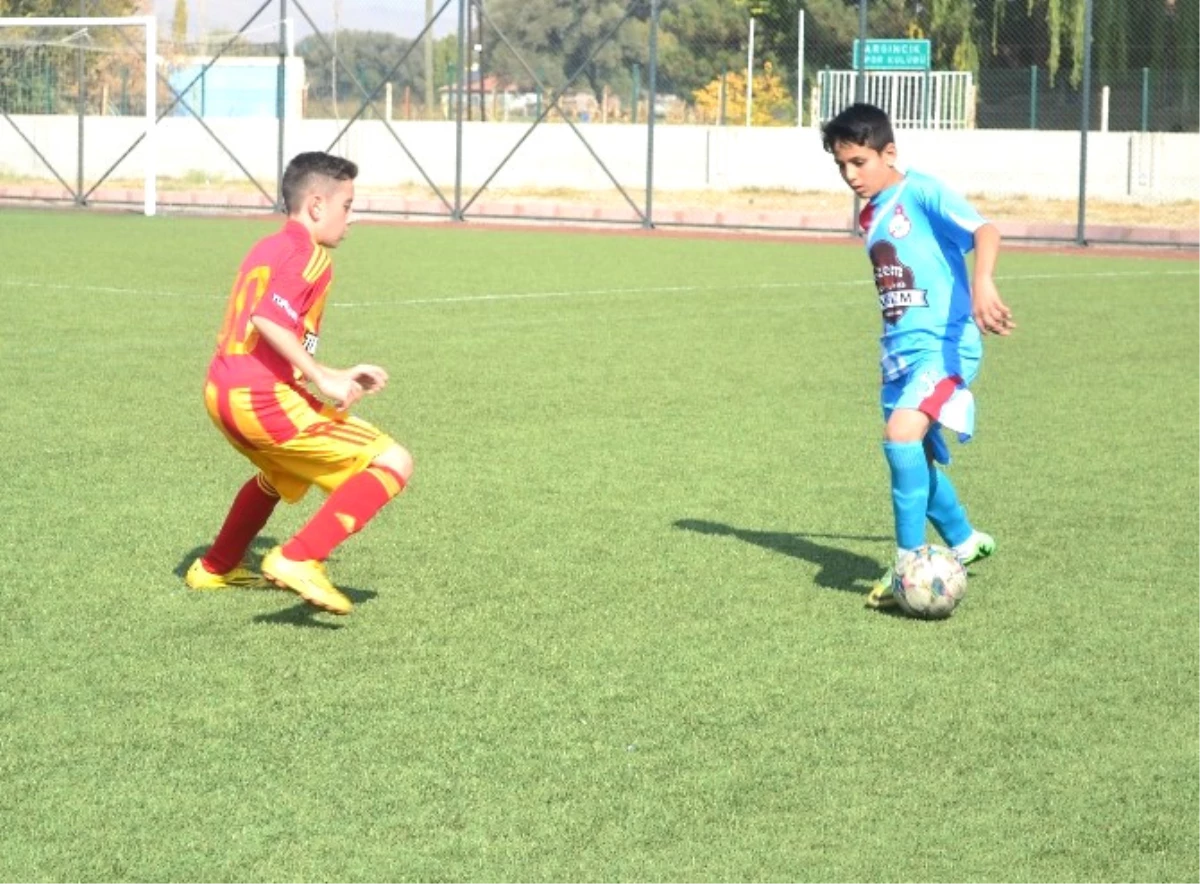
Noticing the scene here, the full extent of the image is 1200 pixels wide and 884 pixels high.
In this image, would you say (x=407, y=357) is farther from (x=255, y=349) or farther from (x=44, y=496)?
(x=255, y=349)

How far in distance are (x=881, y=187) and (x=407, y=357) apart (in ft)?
21.2

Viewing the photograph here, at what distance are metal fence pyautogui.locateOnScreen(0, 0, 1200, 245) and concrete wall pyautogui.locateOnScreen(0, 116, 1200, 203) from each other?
0.14 feet

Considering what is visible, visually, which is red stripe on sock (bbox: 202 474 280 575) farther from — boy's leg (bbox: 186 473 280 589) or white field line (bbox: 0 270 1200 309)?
white field line (bbox: 0 270 1200 309)

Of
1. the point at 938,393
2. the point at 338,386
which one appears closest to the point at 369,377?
the point at 338,386

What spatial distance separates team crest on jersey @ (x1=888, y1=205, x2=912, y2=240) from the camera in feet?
20.4

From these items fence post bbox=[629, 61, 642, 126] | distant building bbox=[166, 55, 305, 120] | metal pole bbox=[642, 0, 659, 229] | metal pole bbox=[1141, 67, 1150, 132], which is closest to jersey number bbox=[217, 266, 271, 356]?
metal pole bbox=[642, 0, 659, 229]

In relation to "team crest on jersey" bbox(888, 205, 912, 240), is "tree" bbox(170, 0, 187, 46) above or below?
above

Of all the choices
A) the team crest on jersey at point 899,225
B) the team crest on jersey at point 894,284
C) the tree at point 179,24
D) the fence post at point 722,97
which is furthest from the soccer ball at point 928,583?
the tree at point 179,24

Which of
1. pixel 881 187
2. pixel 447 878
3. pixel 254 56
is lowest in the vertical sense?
pixel 447 878

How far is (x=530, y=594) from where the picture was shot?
20.0ft

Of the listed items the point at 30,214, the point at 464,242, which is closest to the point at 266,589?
the point at 464,242

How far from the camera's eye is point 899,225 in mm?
6238

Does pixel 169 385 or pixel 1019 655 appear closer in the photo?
pixel 1019 655

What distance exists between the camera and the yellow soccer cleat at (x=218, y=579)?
6.11m
